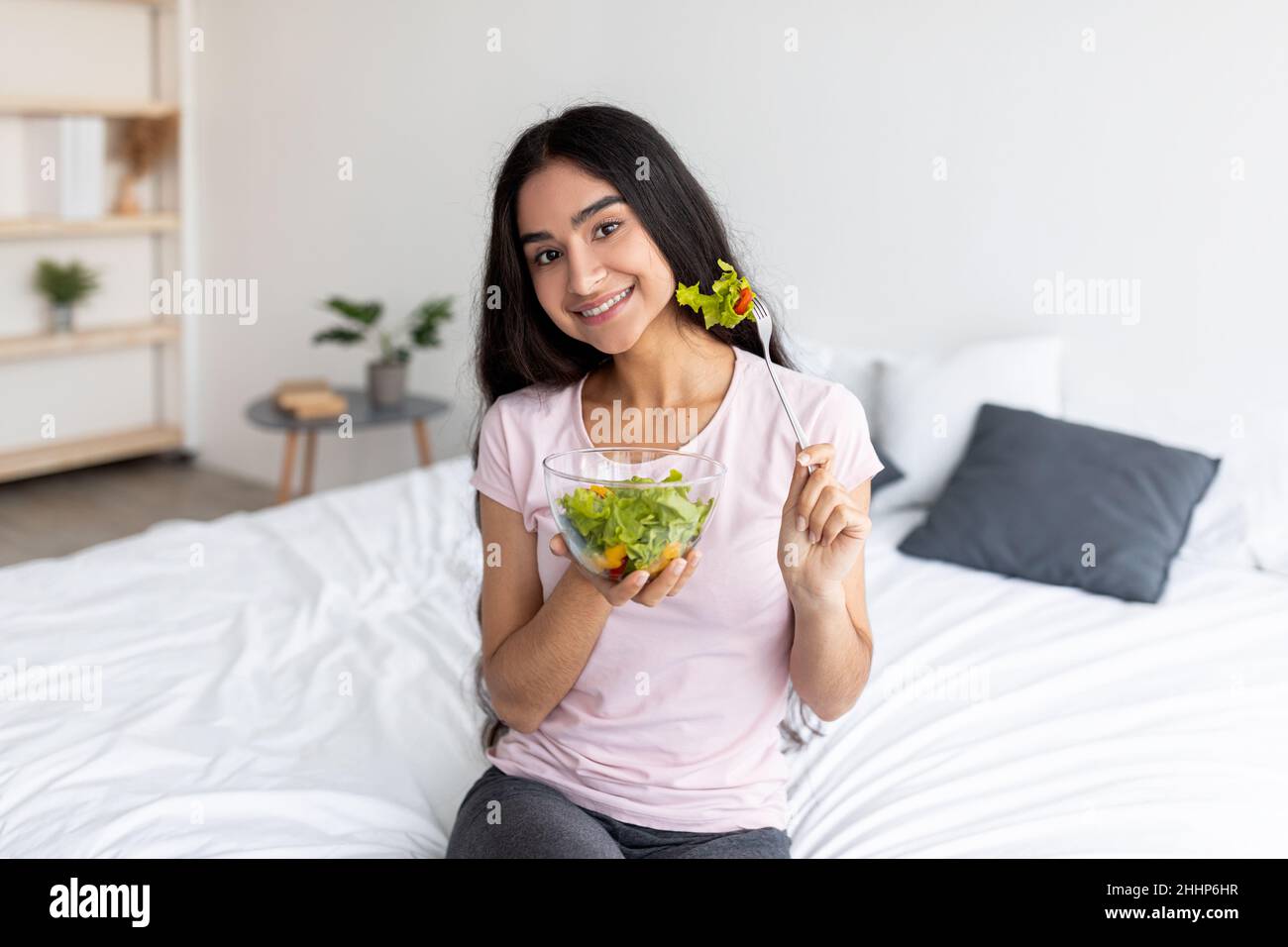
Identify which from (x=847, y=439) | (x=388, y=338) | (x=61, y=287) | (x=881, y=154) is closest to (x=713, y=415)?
(x=847, y=439)

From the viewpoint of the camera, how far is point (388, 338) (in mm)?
3869

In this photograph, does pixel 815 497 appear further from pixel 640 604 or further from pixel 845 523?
pixel 640 604

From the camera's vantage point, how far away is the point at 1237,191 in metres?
2.55

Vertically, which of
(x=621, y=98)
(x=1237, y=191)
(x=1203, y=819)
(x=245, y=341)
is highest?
(x=621, y=98)

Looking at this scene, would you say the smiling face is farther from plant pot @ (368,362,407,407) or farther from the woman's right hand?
plant pot @ (368,362,407,407)

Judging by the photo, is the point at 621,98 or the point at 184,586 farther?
the point at 621,98

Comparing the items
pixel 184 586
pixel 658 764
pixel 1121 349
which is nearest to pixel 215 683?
pixel 184 586

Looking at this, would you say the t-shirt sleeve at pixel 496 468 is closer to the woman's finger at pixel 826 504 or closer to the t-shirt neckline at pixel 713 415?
the t-shirt neckline at pixel 713 415

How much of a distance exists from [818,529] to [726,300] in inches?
10.3

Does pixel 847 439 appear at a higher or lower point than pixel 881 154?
lower

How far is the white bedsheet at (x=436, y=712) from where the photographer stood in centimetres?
153

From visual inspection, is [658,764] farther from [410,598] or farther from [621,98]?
[621,98]

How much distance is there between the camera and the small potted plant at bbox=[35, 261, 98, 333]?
4.27 metres

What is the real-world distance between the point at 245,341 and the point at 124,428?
661mm
